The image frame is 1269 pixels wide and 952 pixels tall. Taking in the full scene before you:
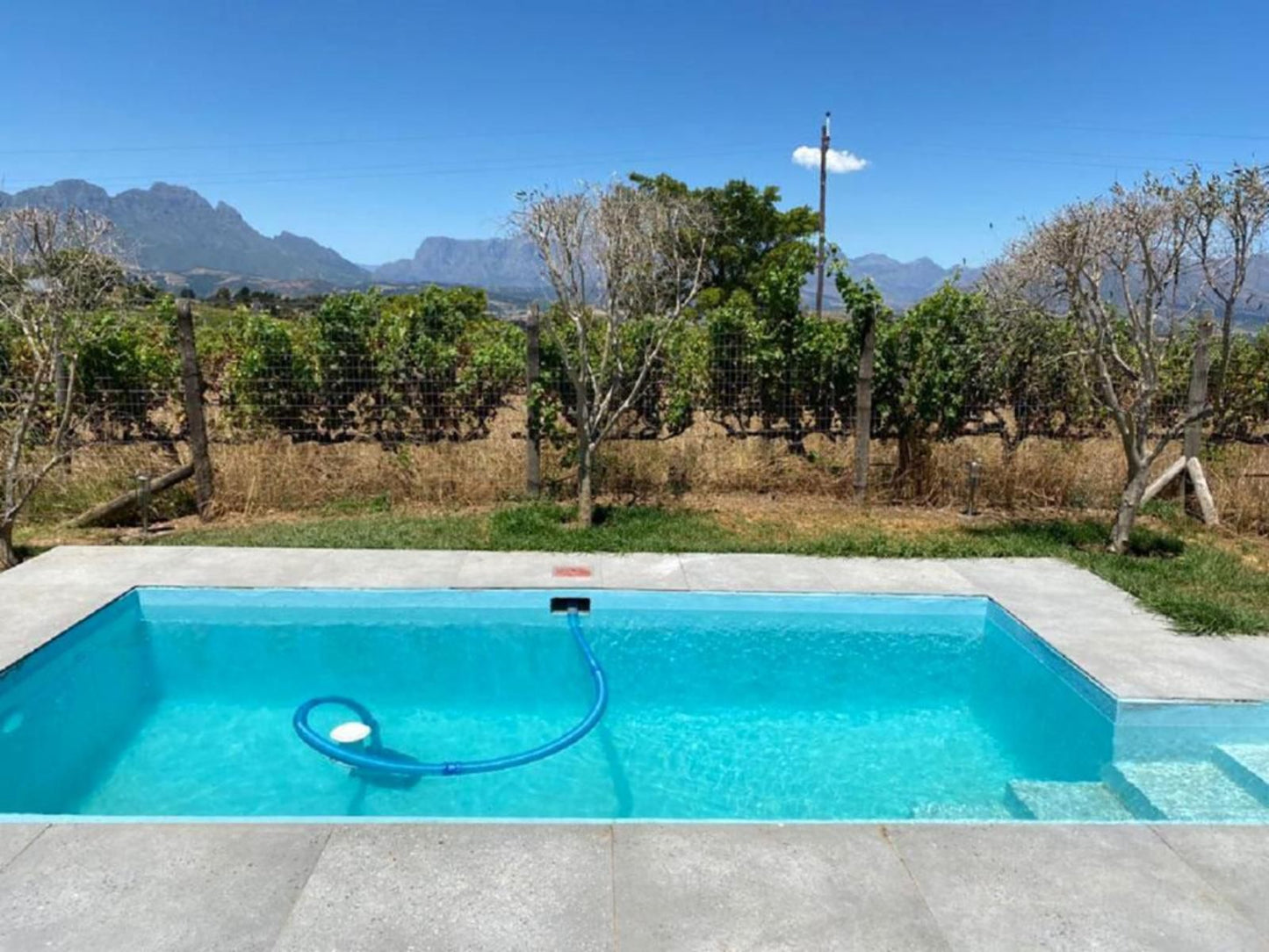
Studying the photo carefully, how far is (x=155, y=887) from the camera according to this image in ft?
Answer: 9.50

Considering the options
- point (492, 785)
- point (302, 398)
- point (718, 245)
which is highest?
point (718, 245)

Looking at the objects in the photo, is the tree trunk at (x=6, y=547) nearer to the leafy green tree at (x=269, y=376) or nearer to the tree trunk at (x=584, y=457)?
the leafy green tree at (x=269, y=376)

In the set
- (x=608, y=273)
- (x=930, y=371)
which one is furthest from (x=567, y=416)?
(x=930, y=371)

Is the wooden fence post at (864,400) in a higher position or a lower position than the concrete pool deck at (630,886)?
higher

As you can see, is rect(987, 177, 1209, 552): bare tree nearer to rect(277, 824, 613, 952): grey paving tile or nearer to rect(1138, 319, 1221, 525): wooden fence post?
rect(1138, 319, 1221, 525): wooden fence post

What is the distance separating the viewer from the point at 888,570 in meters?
6.80

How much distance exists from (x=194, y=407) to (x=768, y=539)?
5.52 meters

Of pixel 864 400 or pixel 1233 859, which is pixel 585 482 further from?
pixel 1233 859

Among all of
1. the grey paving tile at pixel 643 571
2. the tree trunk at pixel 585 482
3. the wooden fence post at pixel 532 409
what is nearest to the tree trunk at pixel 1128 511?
the grey paving tile at pixel 643 571

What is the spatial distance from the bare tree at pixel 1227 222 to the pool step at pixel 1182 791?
391 cm

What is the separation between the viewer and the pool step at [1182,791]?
12.6 feet

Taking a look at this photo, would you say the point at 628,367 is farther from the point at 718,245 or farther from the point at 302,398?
the point at 718,245

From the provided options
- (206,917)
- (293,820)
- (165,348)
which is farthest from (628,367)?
(206,917)

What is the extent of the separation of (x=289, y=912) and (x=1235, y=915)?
121 inches
